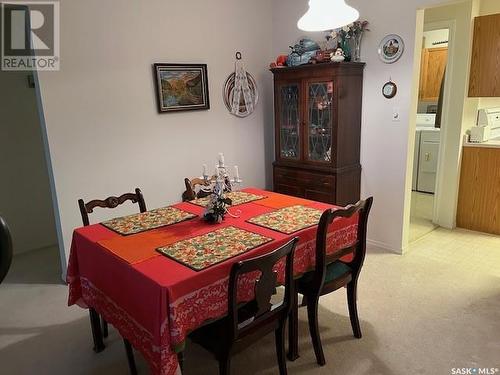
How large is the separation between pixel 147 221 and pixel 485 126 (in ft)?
11.6

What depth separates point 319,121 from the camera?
3561mm

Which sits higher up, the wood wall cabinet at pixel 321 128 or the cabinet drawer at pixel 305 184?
the wood wall cabinet at pixel 321 128

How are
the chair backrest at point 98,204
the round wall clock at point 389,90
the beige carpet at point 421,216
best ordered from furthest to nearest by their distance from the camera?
the beige carpet at point 421,216 < the round wall clock at point 389,90 < the chair backrest at point 98,204

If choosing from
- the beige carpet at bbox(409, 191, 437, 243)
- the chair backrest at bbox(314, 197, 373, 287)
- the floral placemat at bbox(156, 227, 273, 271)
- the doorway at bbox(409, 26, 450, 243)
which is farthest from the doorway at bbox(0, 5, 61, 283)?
the doorway at bbox(409, 26, 450, 243)

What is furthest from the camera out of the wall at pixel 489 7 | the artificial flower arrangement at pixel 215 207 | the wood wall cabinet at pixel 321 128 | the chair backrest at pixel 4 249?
the wall at pixel 489 7

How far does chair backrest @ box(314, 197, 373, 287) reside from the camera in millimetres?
1872

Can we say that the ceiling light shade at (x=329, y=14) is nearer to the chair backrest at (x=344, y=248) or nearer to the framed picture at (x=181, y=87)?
the chair backrest at (x=344, y=248)

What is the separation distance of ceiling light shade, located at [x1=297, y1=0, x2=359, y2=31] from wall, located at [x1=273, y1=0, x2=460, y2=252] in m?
1.43

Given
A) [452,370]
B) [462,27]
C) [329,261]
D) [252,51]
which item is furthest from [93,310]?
[462,27]

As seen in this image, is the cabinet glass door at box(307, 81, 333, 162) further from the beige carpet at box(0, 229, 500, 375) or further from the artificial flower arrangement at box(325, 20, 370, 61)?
the beige carpet at box(0, 229, 500, 375)

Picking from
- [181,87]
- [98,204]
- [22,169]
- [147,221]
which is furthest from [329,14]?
[22,169]

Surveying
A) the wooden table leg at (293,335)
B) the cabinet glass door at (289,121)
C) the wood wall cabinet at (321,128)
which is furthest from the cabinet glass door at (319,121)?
the wooden table leg at (293,335)

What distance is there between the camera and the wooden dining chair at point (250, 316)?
1526 millimetres

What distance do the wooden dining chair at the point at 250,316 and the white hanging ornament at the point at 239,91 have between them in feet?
8.29
